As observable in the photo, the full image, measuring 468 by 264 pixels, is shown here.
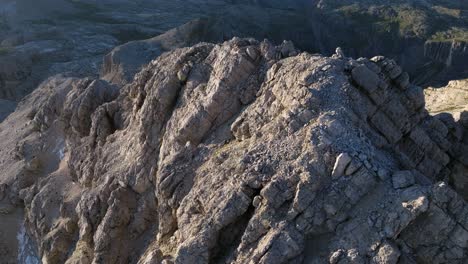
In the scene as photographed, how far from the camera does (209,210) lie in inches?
1128

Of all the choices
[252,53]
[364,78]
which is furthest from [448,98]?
[252,53]

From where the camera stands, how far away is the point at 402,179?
81.3 feet

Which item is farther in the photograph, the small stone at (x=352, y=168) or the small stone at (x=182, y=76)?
the small stone at (x=182, y=76)

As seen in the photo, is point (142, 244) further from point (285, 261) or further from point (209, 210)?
point (285, 261)

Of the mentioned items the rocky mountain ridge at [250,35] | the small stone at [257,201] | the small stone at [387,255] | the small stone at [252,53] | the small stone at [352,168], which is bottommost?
the rocky mountain ridge at [250,35]

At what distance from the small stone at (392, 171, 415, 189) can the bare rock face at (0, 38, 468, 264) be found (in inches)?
2.7

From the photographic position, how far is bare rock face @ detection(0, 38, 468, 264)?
79.0 feet

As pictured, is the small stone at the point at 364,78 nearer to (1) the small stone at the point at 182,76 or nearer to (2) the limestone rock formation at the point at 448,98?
(1) the small stone at the point at 182,76

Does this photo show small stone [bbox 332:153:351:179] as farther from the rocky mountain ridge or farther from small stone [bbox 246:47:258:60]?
the rocky mountain ridge

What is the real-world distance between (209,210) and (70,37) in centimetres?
15092

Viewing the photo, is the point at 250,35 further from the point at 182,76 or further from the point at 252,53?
the point at 252,53

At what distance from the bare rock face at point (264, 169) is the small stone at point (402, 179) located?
69mm

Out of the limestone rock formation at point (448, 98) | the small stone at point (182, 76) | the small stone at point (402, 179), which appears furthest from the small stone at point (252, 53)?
the limestone rock formation at point (448, 98)

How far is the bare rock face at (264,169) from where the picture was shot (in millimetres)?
24094
